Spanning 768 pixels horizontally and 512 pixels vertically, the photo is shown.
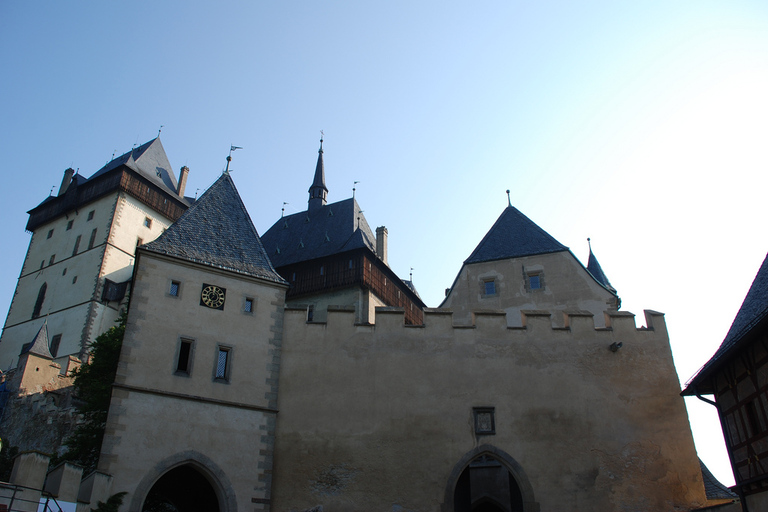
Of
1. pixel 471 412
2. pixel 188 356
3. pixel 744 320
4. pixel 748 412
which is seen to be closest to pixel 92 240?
pixel 188 356

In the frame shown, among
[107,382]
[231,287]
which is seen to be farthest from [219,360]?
[107,382]

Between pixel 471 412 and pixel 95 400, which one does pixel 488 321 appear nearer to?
pixel 471 412

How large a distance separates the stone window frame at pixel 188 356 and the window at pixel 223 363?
571mm

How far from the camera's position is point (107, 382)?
21.1 metres

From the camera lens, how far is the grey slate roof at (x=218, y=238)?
15.7 metres

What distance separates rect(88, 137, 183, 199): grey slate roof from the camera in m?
49.7

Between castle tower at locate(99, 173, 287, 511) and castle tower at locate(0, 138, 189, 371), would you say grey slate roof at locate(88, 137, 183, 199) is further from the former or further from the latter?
castle tower at locate(99, 173, 287, 511)

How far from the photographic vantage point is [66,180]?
52.9m

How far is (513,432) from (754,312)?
5579 millimetres

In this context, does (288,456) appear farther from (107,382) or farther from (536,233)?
(536,233)

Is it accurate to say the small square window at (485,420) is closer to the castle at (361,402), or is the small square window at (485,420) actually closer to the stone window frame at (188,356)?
the castle at (361,402)

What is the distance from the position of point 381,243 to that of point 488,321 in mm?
19695

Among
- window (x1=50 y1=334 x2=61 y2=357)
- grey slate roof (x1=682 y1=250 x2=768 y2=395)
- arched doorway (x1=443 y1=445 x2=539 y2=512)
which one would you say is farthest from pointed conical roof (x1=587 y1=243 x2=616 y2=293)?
window (x1=50 y1=334 x2=61 y2=357)

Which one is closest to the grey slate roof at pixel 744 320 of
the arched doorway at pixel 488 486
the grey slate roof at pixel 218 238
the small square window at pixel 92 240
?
the arched doorway at pixel 488 486
